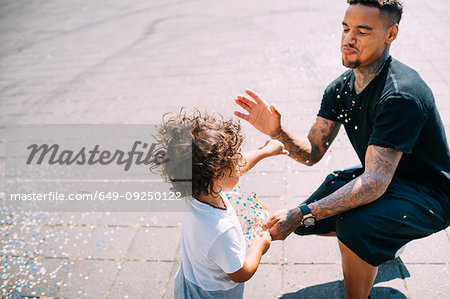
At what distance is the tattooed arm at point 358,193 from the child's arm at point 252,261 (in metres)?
0.12

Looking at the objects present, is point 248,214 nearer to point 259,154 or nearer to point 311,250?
point 259,154

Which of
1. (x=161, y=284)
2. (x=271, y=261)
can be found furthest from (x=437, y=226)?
(x=161, y=284)

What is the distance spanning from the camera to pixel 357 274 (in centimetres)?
207

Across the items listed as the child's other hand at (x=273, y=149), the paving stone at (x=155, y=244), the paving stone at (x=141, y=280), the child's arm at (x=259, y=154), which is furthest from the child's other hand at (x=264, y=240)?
the paving stone at (x=155, y=244)

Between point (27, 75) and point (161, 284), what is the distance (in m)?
5.59

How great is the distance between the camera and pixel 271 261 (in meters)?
2.66

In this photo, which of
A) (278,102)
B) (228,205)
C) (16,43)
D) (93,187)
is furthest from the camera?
(16,43)

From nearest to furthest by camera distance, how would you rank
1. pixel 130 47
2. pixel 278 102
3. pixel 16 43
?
pixel 278 102 < pixel 130 47 < pixel 16 43

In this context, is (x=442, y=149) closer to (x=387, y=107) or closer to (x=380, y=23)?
(x=387, y=107)

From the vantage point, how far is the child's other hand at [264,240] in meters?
1.94

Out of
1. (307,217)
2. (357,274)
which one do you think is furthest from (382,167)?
(357,274)

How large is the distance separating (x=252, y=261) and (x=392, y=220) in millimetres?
764

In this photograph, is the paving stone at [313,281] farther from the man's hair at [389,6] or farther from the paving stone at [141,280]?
the man's hair at [389,6]

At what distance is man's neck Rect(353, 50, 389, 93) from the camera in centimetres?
218
